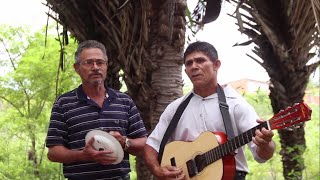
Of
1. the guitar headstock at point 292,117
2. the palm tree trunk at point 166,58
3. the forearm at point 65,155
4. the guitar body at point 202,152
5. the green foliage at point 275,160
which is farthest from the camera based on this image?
the green foliage at point 275,160

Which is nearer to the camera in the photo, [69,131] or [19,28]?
[69,131]

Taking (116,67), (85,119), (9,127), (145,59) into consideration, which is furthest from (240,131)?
(9,127)

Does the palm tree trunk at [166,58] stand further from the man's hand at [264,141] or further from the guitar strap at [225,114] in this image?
the man's hand at [264,141]

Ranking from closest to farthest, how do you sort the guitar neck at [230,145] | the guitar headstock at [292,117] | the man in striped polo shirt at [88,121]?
1. the guitar headstock at [292,117]
2. the guitar neck at [230,145]
3. the man in striped polo shirt at [88,121]

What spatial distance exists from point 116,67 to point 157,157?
5.78ft

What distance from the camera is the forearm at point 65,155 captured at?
8.58 feet

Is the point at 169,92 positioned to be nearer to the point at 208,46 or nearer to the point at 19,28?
the point at 208,46

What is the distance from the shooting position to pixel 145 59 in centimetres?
400

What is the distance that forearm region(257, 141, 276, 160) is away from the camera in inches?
89.6

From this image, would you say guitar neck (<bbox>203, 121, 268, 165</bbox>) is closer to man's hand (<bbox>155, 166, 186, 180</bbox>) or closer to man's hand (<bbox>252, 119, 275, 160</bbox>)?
man's hand (<bbox>252, 119, 275, 160</bbox>)

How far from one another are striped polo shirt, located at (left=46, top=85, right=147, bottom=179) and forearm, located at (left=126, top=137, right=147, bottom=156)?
0.14 ft

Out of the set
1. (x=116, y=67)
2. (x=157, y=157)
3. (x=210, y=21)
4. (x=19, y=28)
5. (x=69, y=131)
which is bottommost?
(x=157, y=157)

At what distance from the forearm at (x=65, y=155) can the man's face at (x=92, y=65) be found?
0.42 m

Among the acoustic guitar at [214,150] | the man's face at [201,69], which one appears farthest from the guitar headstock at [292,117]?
the man's face at [201,69]
